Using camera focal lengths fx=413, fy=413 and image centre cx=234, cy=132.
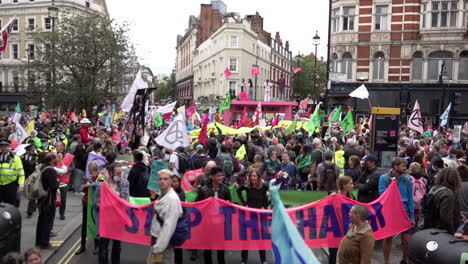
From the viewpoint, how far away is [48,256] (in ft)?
22.7

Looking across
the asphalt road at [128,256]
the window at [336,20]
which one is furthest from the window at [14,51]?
the asphalt road at [128,256]

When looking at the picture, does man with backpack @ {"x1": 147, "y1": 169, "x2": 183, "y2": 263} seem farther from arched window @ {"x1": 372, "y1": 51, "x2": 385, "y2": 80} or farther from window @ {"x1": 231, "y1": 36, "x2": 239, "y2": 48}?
window @ {"x1": 231, "y1": 36, "x2": 239, "y2": 48}

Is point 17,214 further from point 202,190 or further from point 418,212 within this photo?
point 418,212

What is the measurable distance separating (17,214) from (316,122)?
13456 mm

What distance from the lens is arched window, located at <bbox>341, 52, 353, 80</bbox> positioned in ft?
107

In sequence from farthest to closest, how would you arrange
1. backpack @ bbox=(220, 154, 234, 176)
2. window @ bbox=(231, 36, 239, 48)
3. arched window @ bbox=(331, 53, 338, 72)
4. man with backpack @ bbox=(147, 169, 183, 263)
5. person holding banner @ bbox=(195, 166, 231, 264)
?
window @ bbox=(231, 36, 239, 48), arched window @ bbox=(331, 53, 338, 72), backpack @ bbox=(220, 154, 234, 176), person holding banner @ bbox=(195, 166, 231, 264), man with backpack @ bbox=(147, 169, 183, 263)

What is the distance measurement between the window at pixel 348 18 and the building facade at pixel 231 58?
1595 centimetres

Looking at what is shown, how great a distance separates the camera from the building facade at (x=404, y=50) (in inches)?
1197

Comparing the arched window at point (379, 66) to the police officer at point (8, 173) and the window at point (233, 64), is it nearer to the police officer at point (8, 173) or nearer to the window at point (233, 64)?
the window at point (233, 64)

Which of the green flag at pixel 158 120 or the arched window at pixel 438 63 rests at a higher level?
the arched window at pixel 438 63

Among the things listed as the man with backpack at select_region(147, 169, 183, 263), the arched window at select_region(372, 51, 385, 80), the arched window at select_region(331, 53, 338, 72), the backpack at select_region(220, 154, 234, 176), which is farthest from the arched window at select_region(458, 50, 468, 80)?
the man with backpack at select_region(147, 169, 183, 263)

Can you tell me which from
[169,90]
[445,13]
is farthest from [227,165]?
[169,90]

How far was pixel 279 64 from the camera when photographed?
7331 cm

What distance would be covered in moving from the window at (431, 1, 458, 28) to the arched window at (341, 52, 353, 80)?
21.8 feet
